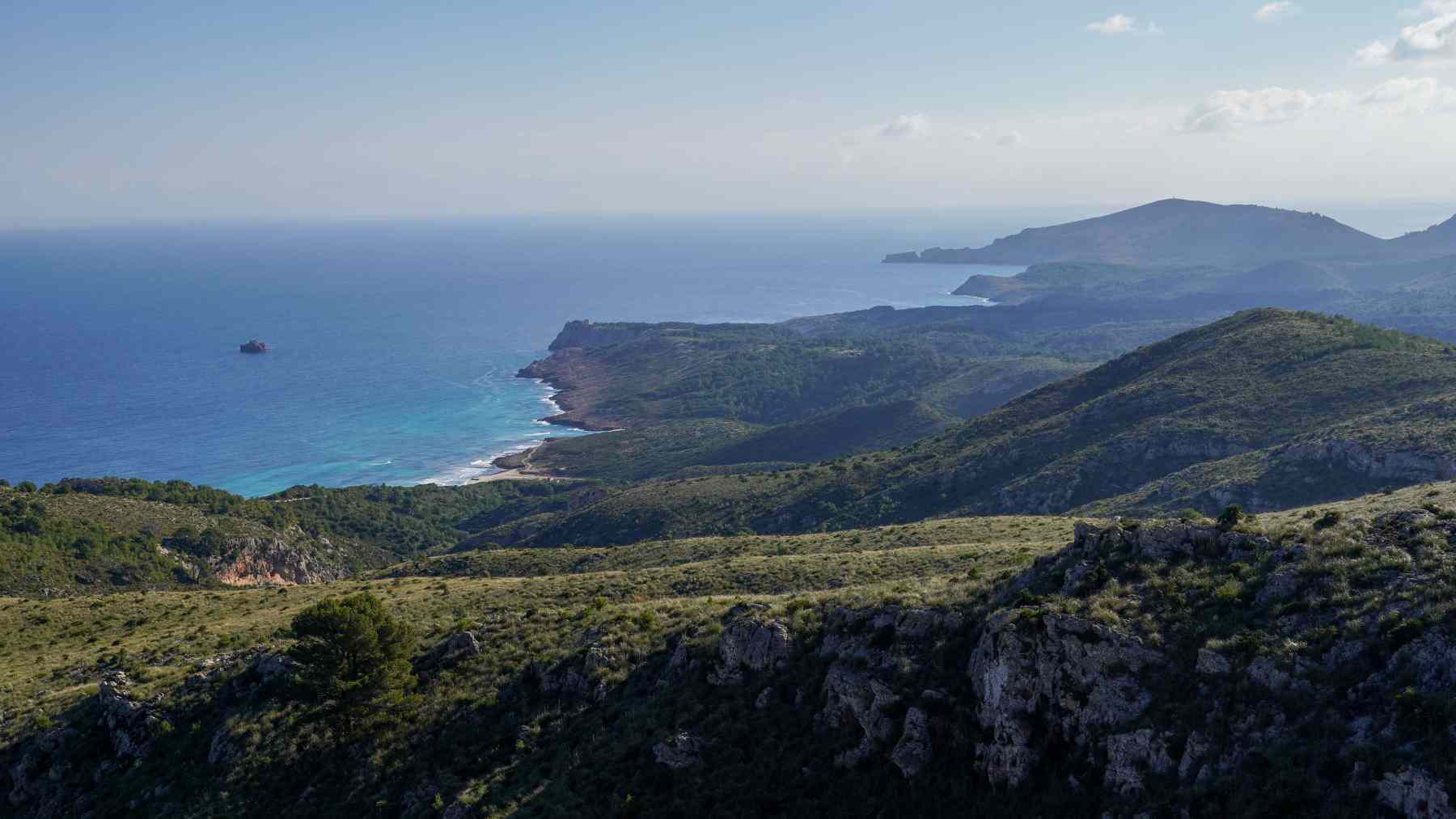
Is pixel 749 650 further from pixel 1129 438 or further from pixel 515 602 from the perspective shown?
pixel 1129 438

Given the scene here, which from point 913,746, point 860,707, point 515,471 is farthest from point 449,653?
point 515,471

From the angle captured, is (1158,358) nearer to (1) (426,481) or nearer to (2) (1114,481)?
(2) (1114,481)

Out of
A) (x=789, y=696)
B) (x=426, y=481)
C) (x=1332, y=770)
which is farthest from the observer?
(x=426, y=481)

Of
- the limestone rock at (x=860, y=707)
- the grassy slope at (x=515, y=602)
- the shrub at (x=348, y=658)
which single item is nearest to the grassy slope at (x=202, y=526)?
the grassy slope at (x=515, y=602)

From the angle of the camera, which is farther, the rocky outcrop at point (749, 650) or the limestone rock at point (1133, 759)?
the rocky outcrop at point (749, 650)

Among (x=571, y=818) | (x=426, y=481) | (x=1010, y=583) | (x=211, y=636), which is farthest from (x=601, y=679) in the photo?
(x=426, y=481)

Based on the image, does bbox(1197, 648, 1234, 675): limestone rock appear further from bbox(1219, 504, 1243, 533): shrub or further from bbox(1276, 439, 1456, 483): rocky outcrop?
bbox(1276, 439, 1456, 483): rocky outcrop

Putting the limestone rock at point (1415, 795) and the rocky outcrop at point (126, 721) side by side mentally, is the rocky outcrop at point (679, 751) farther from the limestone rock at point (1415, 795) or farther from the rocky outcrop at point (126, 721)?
the rocky outcrop at point (126, 721)
